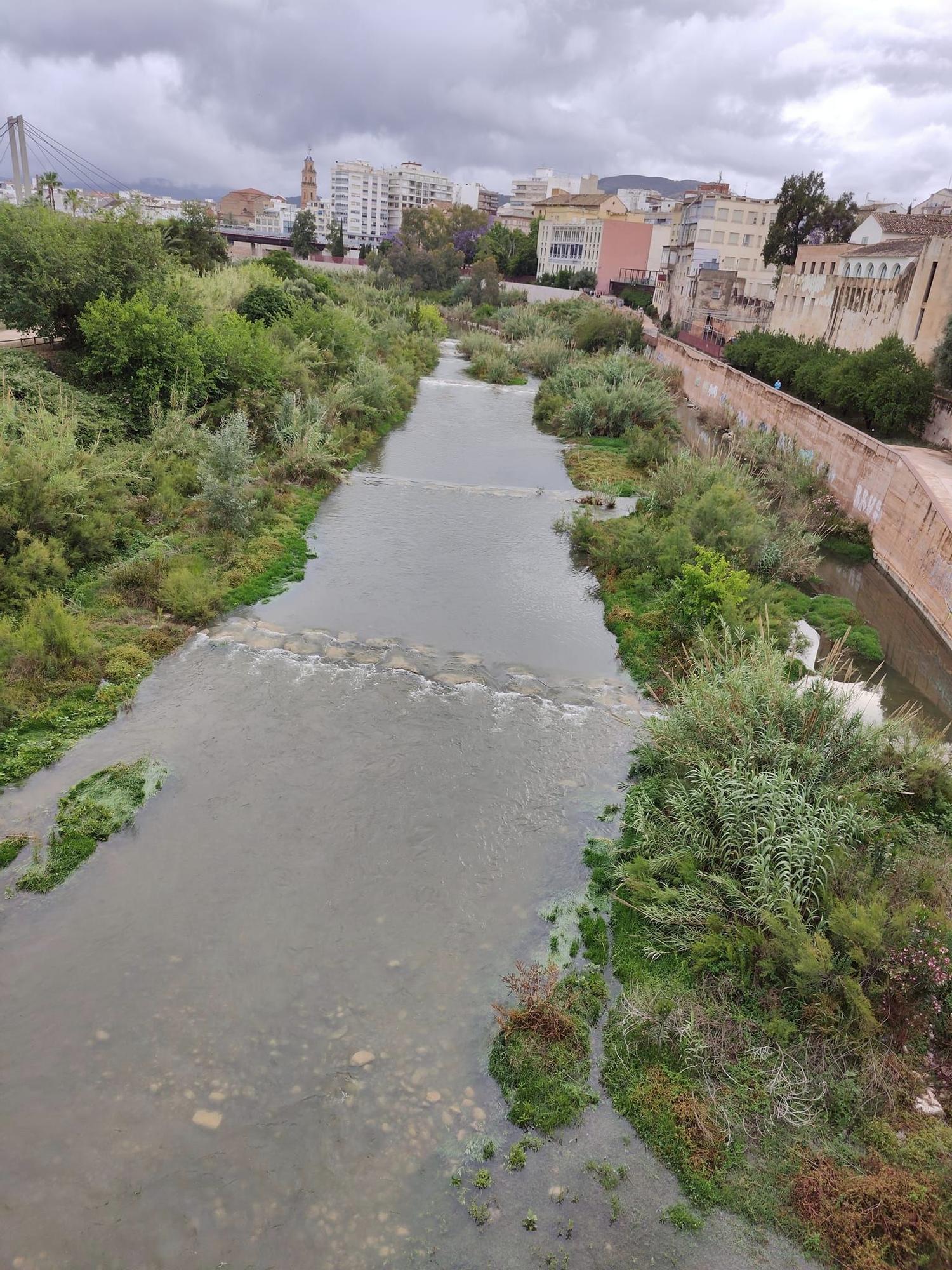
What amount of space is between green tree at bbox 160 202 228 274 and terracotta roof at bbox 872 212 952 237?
28.5m

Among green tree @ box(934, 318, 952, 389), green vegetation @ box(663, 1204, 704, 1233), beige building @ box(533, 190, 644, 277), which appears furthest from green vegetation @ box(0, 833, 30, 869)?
beige building @ box(533, 190, 644, 277)

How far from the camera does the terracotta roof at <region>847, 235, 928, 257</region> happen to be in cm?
2877

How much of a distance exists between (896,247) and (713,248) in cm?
3589

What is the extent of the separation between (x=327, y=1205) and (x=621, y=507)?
16.7 metres

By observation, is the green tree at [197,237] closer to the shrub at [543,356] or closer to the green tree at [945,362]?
the shrub at [543,356]

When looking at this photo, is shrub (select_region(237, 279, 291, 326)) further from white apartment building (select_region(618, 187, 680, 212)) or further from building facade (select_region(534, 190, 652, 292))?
white apartment building (select_region(618, 187, 680, 212))

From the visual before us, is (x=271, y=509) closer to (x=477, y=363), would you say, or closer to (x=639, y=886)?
(x=639, y=886)

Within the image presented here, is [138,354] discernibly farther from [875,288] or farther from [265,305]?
[875,288]

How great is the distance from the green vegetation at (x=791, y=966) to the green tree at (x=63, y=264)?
53.6 feet

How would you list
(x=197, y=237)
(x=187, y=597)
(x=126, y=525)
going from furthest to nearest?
(x=197, y=237) < (x=126, y=525) < (x=187, y=597)

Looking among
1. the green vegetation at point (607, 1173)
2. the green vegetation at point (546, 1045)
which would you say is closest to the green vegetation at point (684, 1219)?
the green vegetation at point (607, 1173)

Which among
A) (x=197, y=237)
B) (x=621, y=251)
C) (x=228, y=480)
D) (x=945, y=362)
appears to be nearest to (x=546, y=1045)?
(x=228, y=480)

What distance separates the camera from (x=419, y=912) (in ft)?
23.5

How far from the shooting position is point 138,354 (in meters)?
16.7
